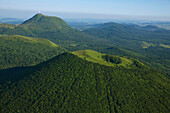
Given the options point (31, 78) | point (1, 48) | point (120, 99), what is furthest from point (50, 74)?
point (1, 48)

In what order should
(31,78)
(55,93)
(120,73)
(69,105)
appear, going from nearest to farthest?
(69,105)
(55,93)
(31,78)
(120,73)

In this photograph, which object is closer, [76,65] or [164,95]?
[164,95]

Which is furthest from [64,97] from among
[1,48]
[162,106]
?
[1,48]

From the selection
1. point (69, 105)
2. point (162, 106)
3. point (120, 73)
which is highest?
point (120, 73)

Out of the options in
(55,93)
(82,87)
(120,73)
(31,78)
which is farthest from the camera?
(120,73)

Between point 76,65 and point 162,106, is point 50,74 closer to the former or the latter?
point 76,65

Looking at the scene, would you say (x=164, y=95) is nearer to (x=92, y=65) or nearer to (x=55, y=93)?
(x=92, y=65)

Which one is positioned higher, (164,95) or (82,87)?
(82,87)
